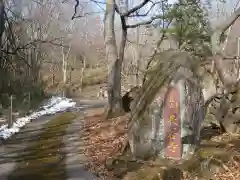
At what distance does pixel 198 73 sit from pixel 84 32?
5314 centimetres

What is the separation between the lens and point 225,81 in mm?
11219

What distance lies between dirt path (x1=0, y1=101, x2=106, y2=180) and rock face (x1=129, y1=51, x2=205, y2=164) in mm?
1883

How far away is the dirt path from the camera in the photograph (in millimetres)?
9552

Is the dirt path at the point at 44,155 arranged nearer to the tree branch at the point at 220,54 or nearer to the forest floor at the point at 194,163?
the forest floor at the point at 194,163

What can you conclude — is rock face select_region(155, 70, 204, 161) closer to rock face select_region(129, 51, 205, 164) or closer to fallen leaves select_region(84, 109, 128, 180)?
rock face select_region(129, 51, 205, 164)

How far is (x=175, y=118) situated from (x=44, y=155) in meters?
5.01

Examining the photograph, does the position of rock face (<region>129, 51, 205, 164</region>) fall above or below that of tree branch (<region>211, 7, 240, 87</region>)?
below

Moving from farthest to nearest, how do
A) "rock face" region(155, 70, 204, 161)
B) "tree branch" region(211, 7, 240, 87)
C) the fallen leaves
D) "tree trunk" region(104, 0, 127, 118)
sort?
1. "tree trunk" region(104, 0, 127, 118)
2. "tree branch" region(211, 7, 240, 87)
3. the fallen leaves
4. "rock face" region(155, 70, 204, 161)

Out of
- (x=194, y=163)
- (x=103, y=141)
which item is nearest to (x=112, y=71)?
(x=103, y=141)

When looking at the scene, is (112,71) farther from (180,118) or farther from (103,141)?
(180,118)

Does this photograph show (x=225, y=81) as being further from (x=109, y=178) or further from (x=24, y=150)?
(x=24, y=150)

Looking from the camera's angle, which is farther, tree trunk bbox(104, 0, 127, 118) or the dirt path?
tree trunk bbox(104, 0, 127, 118)

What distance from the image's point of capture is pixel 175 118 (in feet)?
28.8

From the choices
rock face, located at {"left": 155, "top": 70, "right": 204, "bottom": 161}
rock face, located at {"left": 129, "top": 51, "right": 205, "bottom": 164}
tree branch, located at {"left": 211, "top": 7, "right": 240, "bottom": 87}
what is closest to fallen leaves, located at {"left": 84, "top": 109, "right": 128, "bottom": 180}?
rock face, located at {"left": 129, "top": 51, "right": 205, "bottom": 164}
